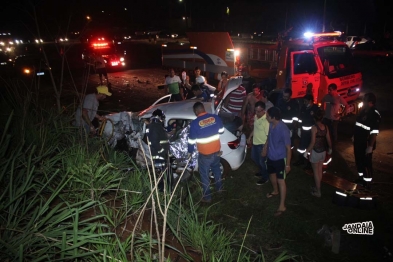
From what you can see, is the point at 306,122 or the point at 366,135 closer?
the point at 366,135

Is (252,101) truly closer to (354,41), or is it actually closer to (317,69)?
(317,69)

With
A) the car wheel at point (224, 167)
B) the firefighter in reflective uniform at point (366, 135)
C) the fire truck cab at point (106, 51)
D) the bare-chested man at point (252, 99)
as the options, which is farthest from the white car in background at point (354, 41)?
the fire truck cab at point (106, 51)

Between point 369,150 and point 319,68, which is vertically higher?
point 319,68

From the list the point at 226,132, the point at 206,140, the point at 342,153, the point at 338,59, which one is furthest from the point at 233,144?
the point at 338,59

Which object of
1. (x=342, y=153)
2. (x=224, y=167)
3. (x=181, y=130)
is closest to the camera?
(x=181, y=130)

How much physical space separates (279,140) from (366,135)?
1.78m

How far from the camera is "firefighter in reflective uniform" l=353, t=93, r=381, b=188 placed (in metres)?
5.20

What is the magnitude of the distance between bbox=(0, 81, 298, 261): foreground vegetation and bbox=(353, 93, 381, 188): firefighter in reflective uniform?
2.84 m

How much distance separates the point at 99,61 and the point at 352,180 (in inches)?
566

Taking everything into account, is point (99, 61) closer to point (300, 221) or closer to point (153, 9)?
point (300, 221)

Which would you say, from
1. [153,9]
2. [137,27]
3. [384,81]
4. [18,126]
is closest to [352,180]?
[18,126]

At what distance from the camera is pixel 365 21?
81.4 feet

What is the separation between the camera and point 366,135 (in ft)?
17.6

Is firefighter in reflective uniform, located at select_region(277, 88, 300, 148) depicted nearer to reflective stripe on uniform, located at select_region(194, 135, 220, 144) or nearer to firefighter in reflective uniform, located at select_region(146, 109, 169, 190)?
reflective stripe on uniform, located at select_region(194, 135, 220, 144)
